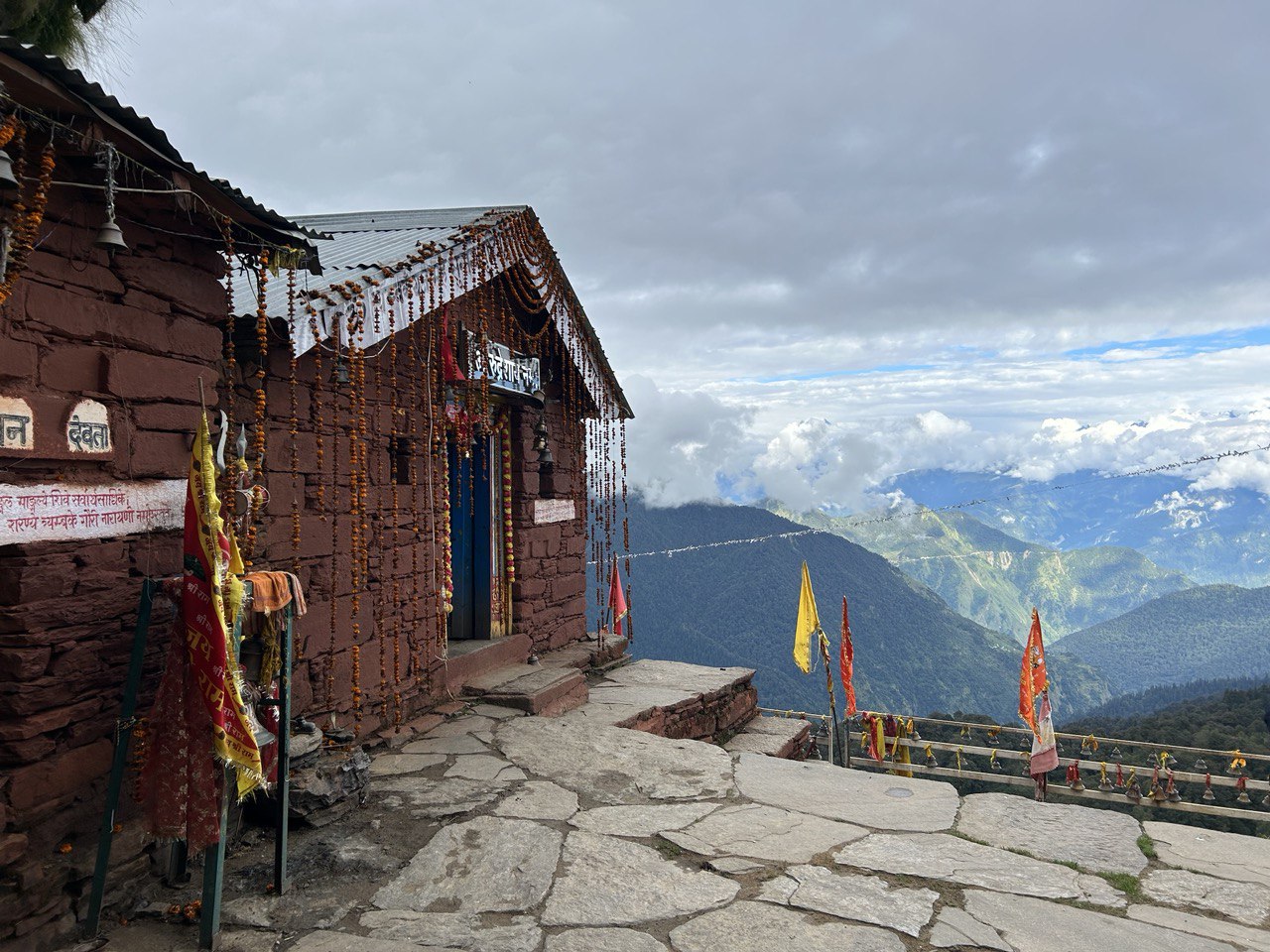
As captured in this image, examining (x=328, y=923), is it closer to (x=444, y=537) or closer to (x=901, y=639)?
(x=444, y=537)

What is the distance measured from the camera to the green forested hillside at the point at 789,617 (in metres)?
76.7

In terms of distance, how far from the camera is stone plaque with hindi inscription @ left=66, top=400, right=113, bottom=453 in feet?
12.1

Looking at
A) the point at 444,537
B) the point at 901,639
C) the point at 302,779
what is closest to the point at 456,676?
the point at 444,537

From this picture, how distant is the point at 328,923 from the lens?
350 cm

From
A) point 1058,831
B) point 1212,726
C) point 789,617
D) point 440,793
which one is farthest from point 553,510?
point 789,617

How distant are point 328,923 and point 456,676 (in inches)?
159

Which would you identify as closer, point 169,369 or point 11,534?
point 11,534

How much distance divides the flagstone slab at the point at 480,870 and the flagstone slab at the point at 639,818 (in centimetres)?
27

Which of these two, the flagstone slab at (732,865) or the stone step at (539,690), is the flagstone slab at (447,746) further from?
the flagstone slab at (732,865)

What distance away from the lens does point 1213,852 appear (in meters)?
4.51

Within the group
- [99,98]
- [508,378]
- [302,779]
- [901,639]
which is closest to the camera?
[99,98]

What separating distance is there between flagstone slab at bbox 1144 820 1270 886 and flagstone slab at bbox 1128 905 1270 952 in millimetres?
623

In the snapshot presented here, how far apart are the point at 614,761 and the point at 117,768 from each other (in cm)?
326

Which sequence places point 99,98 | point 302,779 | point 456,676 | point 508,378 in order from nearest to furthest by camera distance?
1. point 99,98
2. point 302,779
3. point 456,676
4. point 508,378
